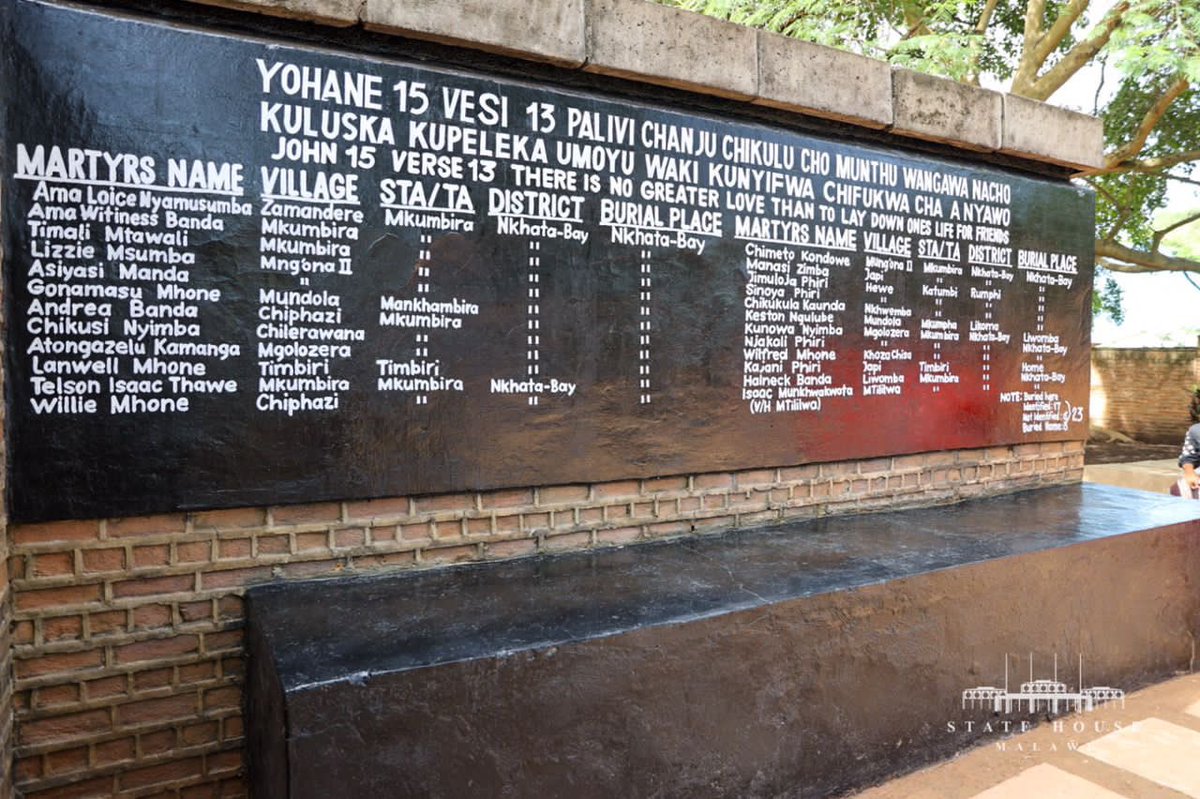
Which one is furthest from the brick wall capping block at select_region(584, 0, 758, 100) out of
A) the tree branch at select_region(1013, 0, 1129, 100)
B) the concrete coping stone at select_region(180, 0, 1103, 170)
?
the tree branch at select_region(1013, 0, 1129, 100)

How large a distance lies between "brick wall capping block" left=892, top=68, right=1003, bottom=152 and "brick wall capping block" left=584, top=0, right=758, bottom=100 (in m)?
0.98

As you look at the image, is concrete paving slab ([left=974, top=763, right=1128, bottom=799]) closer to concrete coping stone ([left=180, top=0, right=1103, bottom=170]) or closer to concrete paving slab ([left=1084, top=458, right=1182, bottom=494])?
concrete coping stone ([left=180, top=0, right=1103, bottom=170])

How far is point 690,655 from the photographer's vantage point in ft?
7.45

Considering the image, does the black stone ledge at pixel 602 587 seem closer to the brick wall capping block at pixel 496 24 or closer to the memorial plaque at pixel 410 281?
the memorial plaque at pixel 410 281

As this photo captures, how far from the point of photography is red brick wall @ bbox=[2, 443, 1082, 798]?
2.13 m

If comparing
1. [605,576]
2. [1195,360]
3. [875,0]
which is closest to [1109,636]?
[605,576]

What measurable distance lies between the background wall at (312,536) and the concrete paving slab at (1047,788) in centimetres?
133

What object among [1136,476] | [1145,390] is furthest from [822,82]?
[1145,390]

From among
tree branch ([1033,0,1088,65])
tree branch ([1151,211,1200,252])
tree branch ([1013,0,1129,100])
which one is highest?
tree branch ([1033,0,1088,65])

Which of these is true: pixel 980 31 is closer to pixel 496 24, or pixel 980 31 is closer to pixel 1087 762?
pixel 496 24

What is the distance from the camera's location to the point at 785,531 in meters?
3.37

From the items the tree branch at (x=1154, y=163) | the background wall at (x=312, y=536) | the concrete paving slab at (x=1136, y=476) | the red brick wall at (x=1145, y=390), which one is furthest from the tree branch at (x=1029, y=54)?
the red brick wall at (x=1145, y=390)

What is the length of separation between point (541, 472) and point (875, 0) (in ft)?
29.0

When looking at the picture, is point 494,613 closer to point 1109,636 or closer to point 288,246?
point 288,246
